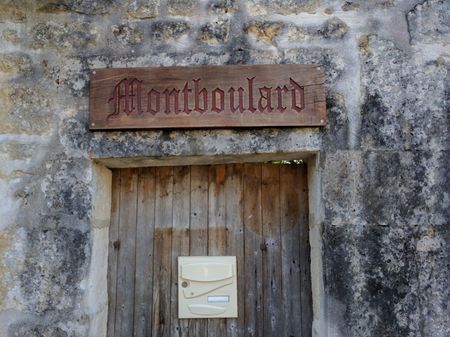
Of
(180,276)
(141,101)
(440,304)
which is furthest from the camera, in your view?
(180,276)

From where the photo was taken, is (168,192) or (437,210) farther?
(168,192)

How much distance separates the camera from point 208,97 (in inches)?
90.2

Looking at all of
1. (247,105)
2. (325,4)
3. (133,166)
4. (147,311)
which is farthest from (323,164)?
(147,311)

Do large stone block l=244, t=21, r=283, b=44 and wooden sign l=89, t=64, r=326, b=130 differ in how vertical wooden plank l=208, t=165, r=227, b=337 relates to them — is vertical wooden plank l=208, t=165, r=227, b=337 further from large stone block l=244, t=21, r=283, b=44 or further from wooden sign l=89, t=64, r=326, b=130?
large stone block l=244, t=21, r=283, b=44

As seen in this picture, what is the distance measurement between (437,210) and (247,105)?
3.21ft

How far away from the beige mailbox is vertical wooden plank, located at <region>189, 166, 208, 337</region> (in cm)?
6

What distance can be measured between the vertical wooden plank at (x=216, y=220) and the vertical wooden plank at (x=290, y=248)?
30cm

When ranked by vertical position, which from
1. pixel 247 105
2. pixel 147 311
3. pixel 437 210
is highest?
pixel 247 105

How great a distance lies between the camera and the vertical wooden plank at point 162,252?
2463mm

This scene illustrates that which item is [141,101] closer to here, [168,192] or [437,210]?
[168,192]

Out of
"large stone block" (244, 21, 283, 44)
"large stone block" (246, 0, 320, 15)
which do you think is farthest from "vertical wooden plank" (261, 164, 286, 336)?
"large stone block" (246, 0, 320, 15)

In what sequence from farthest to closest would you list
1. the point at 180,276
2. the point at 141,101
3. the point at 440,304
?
the point at 180,276 < the point at 141,101 < the point at 440,304

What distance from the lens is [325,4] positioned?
2.38 meters

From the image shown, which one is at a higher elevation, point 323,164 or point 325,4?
point 325,4
